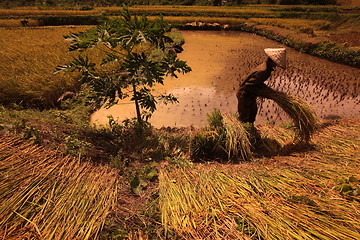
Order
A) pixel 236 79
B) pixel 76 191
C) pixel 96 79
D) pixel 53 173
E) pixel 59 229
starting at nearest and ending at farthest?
1. pixel 59 229
2. pixel 76 191
3. pixel 53 173
4. pixel 96 79
5. pixel 236 79

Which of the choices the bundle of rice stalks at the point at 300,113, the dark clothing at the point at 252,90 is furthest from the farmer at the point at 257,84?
the bundle of rice stalks at the point at 300,113

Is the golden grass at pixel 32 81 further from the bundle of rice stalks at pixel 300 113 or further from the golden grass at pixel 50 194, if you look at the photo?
the bundle of rice stalks at pixel 300 113

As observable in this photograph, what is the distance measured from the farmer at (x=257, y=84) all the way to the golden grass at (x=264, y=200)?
3.04 ft

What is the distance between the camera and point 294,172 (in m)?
1.82

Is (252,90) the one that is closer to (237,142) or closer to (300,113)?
(300,113)

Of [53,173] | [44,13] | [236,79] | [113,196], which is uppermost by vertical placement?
[44,13]

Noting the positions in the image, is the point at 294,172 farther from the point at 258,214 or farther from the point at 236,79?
the point at 236,79

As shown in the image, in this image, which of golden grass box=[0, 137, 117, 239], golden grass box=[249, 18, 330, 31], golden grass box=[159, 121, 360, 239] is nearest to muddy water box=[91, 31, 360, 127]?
golden grass box=[159, 121, 360, 239]

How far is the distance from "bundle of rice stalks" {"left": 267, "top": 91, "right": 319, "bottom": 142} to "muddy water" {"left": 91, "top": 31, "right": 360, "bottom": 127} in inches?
47.0

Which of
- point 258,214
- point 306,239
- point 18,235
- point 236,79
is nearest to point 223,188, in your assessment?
point 258,214

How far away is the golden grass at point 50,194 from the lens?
1290mm

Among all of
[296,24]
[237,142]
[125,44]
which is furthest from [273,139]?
[296,24]

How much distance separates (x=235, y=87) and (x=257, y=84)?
3.15 m

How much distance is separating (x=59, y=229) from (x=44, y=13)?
20.4m
